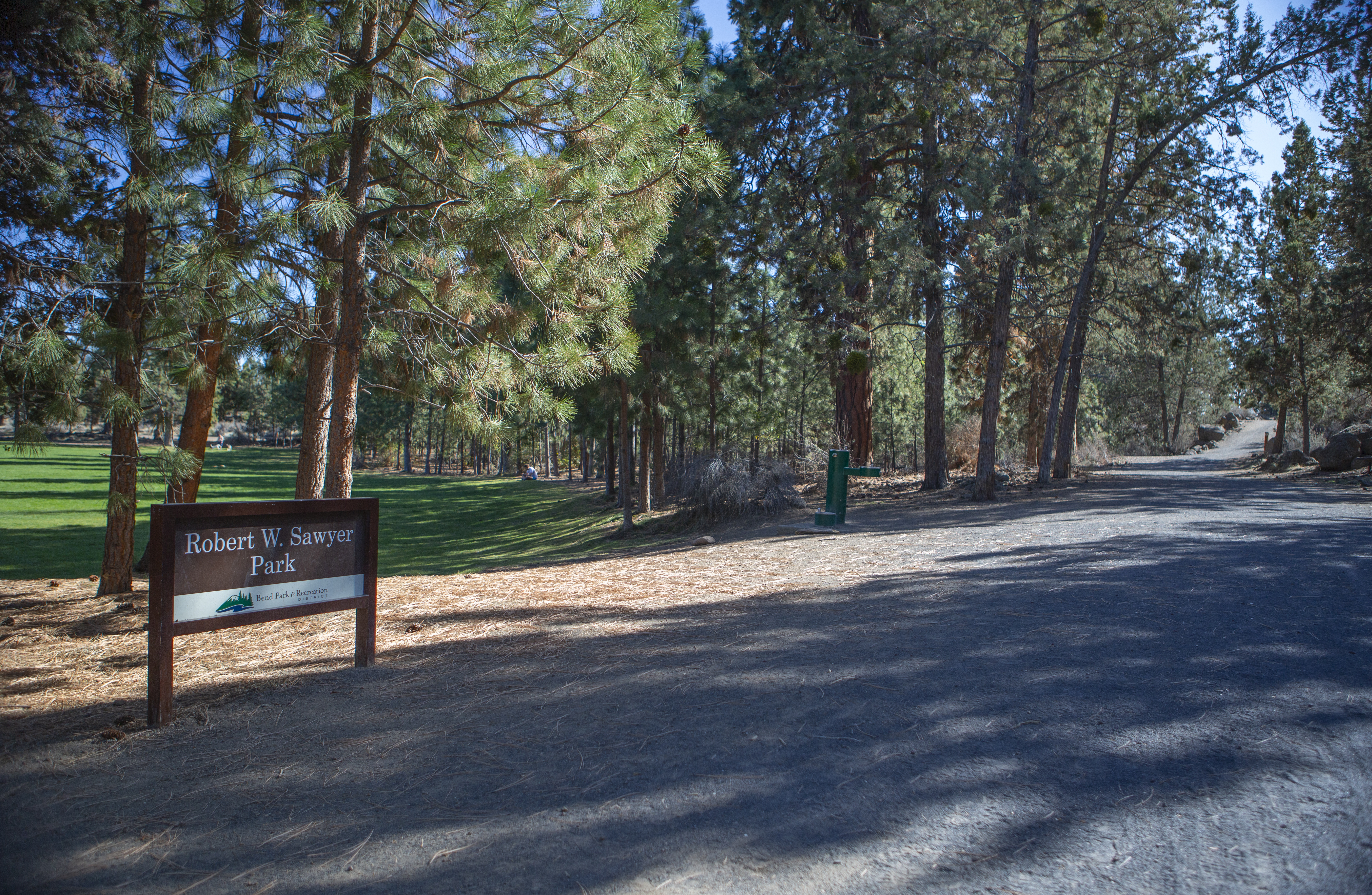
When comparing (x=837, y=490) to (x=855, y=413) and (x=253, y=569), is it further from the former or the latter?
(x=253, y=569)

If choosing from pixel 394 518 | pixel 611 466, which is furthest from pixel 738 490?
pixel 394 518

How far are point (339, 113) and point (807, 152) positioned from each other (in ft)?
35.9

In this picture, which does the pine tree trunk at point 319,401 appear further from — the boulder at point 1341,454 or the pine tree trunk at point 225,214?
the boulder at point 1341,454

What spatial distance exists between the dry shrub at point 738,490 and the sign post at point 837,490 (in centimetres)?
274

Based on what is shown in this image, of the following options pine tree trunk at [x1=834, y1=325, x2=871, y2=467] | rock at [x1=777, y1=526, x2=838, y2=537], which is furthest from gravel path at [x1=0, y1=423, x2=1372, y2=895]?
pine tree trunk at [x1=834, y1=325, x2=871, y2=467]

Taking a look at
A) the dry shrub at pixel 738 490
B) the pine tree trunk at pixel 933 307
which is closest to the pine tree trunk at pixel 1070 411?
the pine tree trunk at pixel 933 307

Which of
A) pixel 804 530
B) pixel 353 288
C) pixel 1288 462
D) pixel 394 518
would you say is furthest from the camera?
pixel 394 518

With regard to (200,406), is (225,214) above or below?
above

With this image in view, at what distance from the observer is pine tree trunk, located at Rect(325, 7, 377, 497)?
6.69 metres

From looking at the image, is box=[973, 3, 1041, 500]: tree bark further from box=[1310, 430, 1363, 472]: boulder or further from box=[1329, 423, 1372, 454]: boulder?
box=[1329, 423, 1372, 454]: boulder

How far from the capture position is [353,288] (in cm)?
679

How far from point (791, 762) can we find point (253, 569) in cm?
316

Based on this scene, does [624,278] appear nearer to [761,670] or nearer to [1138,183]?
[761,670]

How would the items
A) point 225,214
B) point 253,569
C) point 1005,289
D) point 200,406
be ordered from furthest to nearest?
point 1005,289 < point 200,406 < point 225,214 < point 253,569
